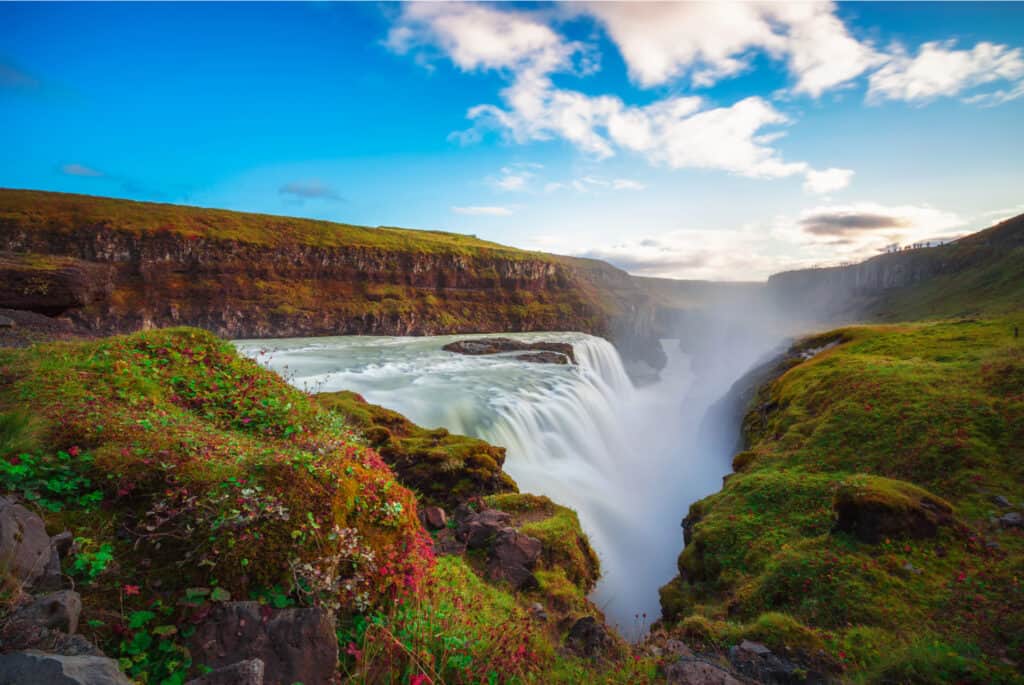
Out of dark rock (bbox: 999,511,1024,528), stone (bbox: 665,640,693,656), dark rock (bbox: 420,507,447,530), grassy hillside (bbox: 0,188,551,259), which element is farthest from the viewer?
grassy hillside (bbox: 0,188,551,259)

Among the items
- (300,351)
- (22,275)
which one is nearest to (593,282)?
(300,351)

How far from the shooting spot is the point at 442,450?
44.0ft

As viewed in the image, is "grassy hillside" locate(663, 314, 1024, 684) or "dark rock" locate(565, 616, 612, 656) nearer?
"dark rock" locate(565, 616, 612, 656)

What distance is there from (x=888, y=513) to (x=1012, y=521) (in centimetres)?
260

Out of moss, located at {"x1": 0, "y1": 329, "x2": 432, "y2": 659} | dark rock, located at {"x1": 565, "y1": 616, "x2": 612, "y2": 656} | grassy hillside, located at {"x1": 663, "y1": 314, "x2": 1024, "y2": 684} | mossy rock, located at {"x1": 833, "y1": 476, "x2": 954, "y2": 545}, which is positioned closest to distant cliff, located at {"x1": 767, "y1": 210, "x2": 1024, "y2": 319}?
grassy hillside, located at {"x1": 663, "y1": 314, "x2": 1024, "y2": 684}

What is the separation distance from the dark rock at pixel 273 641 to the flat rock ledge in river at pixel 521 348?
4170 cm

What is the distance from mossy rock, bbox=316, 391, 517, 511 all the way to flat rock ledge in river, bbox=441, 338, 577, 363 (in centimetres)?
3130

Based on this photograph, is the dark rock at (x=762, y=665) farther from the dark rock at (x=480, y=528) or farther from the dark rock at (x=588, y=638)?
the dark rock at (x=480, y=528)

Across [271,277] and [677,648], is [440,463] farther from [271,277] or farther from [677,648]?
[271,277]

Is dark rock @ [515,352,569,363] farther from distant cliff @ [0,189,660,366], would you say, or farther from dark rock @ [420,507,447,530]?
dark rock @ [420,507,447,530]

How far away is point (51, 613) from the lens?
3273 millimetres

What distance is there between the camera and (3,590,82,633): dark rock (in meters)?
3.12

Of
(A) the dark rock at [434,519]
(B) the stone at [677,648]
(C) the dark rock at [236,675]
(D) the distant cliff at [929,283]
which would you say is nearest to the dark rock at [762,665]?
(B) the stone at [677,648]

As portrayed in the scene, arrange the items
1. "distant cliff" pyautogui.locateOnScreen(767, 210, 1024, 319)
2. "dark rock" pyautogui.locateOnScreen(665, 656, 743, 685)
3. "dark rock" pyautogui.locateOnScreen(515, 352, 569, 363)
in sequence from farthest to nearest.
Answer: "distant cliff" pyautogui.locateOnScreen(767, 210, 1024, 319), "dark rock" pyautogui.locateOnScreen(515, 352, 569, 363), "dark rock" pyautogui.locateOnScreen(665, 656, 743, 685)
